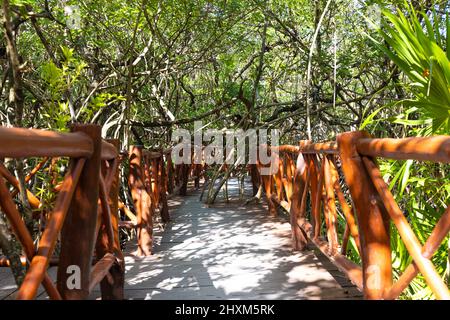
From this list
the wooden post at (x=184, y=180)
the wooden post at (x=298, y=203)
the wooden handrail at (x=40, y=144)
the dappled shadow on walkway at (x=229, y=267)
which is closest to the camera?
the wooden handrail at (x=40, y=144)

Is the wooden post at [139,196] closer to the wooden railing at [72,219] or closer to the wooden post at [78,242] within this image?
the wooden railing at [72,219]

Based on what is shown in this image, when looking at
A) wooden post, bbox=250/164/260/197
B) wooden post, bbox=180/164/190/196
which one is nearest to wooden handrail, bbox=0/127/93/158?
wooden post, bbox=250/164/260/197

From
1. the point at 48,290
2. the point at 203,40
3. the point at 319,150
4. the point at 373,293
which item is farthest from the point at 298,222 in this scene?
the point at 203,40

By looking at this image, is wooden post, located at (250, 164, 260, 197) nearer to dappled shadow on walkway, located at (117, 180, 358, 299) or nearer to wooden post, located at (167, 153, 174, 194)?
wooden post, located at (167, 153, 174, 194)

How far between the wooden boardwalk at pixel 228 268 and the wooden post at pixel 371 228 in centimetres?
95

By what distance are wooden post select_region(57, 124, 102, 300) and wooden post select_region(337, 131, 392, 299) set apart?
34.4 inches

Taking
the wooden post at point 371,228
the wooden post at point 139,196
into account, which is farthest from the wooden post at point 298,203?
the wooden post at point 371,228

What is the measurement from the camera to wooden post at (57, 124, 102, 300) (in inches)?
65.8

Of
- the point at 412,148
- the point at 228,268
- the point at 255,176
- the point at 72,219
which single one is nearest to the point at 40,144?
the point at 72,219

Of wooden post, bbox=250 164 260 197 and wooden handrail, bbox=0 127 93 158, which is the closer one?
wooden handrail, bbox=0 127 93 158

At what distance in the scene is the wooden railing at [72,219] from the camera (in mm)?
1150

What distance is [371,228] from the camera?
171 cm

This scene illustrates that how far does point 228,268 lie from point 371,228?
170 centimetres

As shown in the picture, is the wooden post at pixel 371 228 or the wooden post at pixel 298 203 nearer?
the wooden post at pixel 371 228
